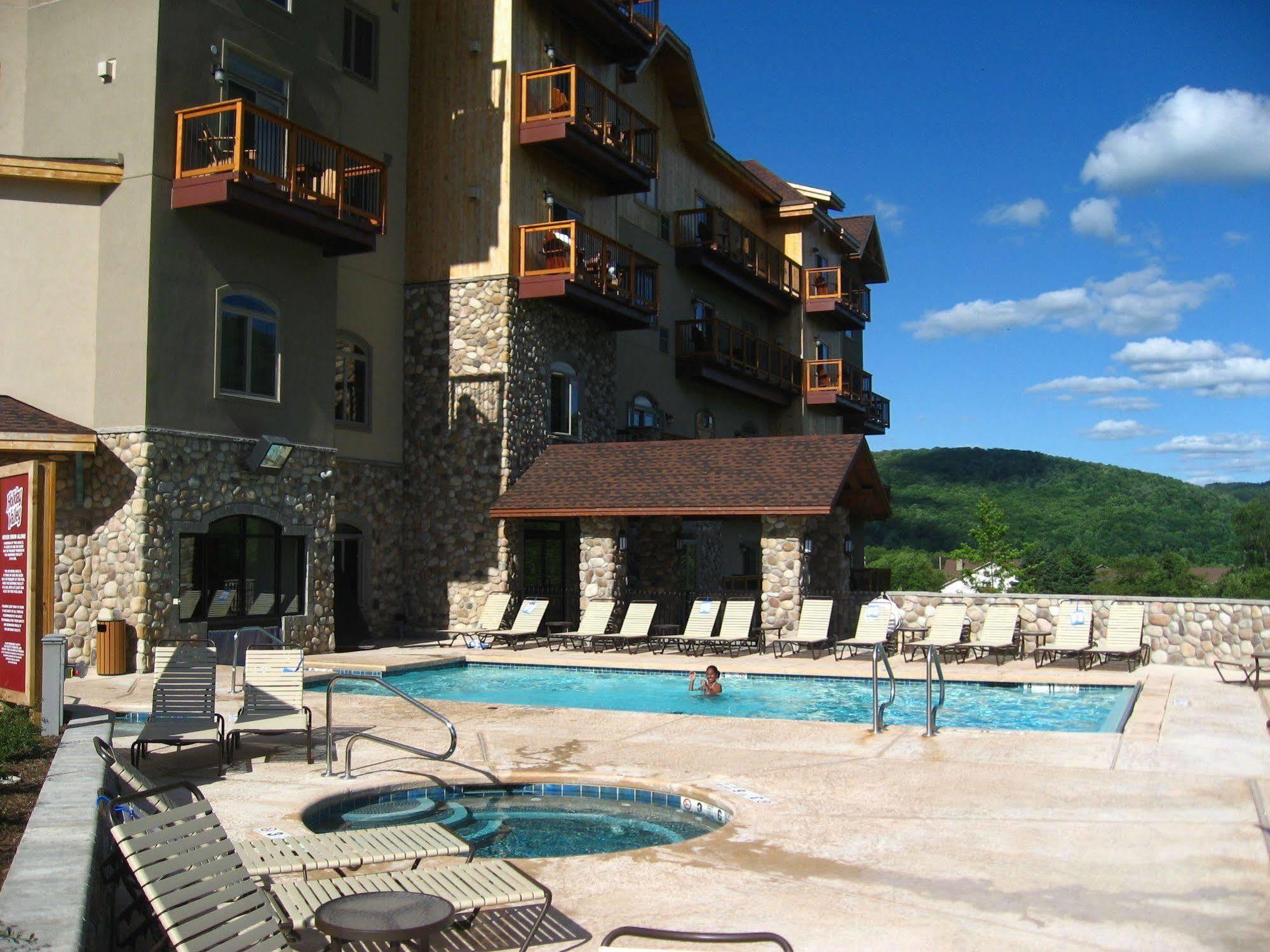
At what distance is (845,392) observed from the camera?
34938 millimetres

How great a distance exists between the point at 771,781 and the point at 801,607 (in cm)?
1079

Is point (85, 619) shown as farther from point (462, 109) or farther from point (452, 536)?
point (462, 109)

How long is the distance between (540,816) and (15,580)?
513cm

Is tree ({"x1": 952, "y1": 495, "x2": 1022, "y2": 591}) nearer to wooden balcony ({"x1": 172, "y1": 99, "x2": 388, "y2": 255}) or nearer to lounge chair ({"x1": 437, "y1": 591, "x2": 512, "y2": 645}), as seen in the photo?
lounge chair ({"x1": 437, "y1": 591, "x2": 512, "y2": 645})

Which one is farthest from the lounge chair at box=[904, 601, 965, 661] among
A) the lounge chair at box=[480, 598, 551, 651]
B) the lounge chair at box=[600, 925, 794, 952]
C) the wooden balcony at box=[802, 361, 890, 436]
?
the wooden balcony at box=[802, 361, 890, 436]

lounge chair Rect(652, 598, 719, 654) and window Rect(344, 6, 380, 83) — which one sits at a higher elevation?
window Rect(344, 6, 380, 83)

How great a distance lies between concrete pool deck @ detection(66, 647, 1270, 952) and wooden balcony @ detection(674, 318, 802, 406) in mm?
17542

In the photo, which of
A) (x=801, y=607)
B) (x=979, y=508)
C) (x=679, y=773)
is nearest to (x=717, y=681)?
(x=801, y=607)

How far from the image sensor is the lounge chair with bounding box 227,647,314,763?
29.8ft

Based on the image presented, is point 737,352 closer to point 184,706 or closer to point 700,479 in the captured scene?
point 700,479

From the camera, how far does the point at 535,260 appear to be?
70.0 ft

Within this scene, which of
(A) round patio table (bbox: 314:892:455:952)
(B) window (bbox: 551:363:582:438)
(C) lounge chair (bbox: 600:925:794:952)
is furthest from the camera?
(B) window (bbox: 551:363:582:438)

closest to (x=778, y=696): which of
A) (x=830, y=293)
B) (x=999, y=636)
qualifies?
(x=999, y=636)

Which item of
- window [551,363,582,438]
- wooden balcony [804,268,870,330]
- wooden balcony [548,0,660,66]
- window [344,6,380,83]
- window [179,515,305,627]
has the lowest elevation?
window [179,515,305,627]
